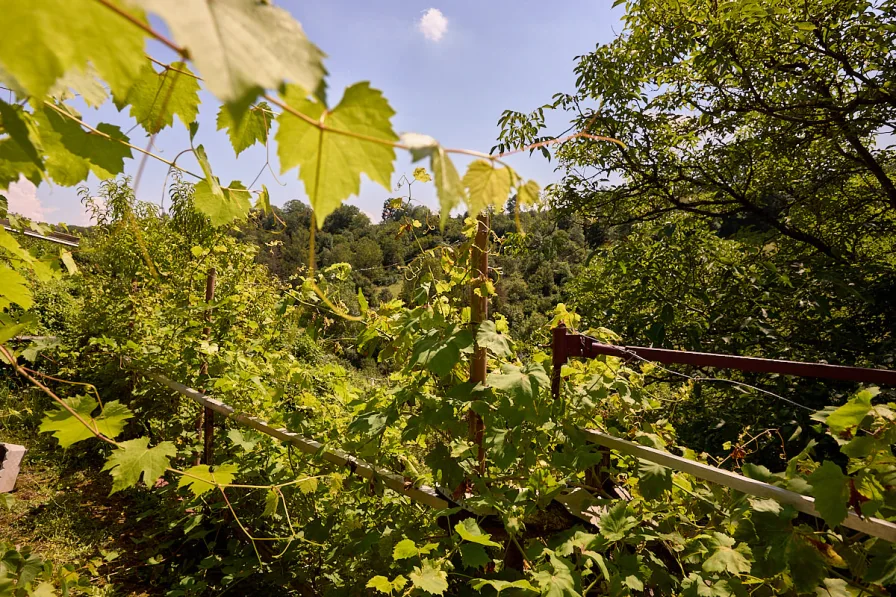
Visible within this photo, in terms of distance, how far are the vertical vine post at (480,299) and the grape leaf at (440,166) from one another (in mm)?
1257

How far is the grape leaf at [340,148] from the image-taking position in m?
0.42

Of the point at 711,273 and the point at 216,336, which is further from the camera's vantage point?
the point at 711,273

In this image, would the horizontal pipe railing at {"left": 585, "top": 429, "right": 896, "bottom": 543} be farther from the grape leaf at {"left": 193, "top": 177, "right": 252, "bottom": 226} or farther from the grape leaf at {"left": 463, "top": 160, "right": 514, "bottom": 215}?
the grape leaf at {"left": 193, "top": 177, "right": 252, "bottom": 226}

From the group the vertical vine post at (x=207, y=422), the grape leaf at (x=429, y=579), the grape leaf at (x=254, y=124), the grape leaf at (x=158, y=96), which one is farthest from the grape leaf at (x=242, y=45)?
the vertical vine post at (x=207, y=422)

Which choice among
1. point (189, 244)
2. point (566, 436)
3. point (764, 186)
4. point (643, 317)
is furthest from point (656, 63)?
point (189, 244)

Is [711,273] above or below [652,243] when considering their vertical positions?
below

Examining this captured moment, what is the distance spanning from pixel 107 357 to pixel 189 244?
65.4 inches

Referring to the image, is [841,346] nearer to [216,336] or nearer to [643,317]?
[643,317]

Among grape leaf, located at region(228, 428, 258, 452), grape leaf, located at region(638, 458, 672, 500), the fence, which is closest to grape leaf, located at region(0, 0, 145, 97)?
the fence

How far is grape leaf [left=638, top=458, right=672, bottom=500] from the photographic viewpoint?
142 centimetres

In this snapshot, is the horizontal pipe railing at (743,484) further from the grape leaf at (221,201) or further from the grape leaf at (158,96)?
the grape leaf at (158,96)

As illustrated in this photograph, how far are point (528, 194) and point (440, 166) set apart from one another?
178 millimetres

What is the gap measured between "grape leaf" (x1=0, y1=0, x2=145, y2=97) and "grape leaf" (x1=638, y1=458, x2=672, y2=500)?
1.58 m

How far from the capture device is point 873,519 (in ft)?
3.38
